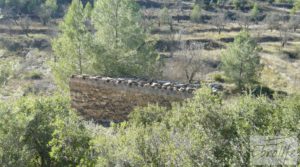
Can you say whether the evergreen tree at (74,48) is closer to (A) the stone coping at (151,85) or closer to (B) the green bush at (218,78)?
(A) the stone coping at (151,85)

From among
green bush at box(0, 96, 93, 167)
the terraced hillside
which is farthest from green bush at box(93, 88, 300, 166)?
the terraced hillside

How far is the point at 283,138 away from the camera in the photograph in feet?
25.8

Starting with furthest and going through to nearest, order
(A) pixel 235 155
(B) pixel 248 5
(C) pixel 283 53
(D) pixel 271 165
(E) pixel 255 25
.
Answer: (B) pixel 248 5 → (E) pixel 255 25 → (C) pixel 283 53 → (A) pixel 235 155 → (D) pixel 271 165

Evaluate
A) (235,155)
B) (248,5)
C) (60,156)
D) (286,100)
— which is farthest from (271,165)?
(248,5)

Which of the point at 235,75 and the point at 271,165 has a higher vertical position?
the point at 271,165

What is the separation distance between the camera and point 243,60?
4109 cm

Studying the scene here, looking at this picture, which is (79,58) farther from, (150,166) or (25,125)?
(150,166)

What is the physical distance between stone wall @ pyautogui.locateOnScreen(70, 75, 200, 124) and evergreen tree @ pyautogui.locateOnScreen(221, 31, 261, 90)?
24821mm

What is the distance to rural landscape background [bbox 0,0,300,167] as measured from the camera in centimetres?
830

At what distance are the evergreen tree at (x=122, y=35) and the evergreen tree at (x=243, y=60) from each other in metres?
17.7

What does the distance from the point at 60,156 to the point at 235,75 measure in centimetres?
3505

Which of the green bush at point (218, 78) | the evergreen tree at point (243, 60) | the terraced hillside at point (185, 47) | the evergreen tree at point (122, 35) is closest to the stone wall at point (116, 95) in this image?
the evergreen tree at point (122, 35)

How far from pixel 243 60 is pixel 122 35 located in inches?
789

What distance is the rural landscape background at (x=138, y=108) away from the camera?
27.2 ft
